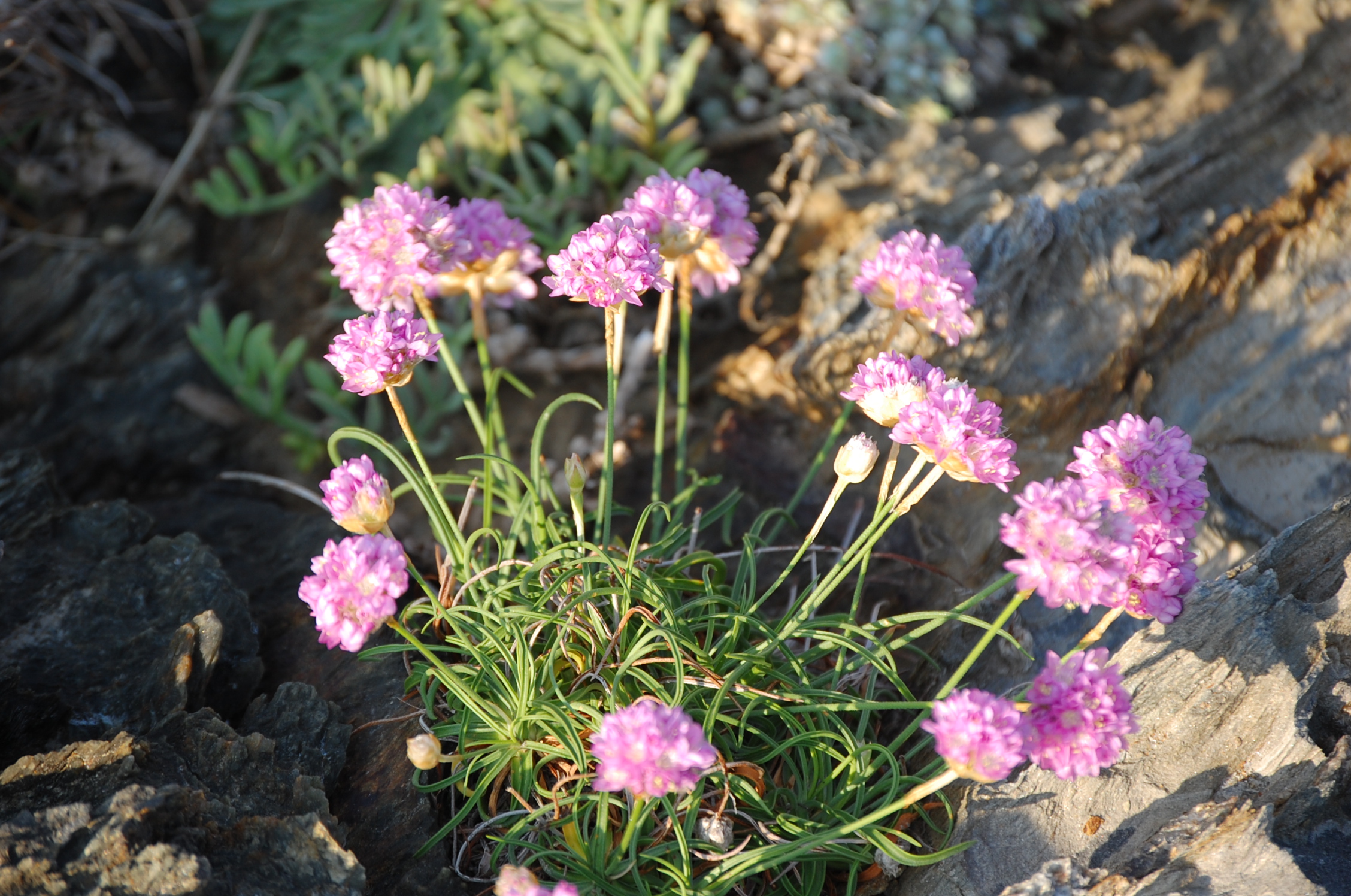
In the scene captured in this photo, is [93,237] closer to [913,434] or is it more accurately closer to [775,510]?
[775,510]

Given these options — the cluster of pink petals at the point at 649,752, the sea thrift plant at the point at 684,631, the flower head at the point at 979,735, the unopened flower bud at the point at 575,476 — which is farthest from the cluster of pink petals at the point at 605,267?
the flower head at the point at 979,735

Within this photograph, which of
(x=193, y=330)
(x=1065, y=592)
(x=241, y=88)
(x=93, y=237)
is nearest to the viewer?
(x=1065, y=592)

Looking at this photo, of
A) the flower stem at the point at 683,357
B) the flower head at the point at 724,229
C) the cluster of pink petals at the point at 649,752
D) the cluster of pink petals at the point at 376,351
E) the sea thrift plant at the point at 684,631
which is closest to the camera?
the cluster of pink petals at the point at 649,752

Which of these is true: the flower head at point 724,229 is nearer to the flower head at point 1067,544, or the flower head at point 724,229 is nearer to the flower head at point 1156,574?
the flower head at point 1067,544

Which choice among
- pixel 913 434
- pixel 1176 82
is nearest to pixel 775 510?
pixel 913 434

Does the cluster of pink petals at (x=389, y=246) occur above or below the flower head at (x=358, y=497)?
above

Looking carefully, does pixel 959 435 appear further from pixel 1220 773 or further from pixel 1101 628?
pixel 1220 773
